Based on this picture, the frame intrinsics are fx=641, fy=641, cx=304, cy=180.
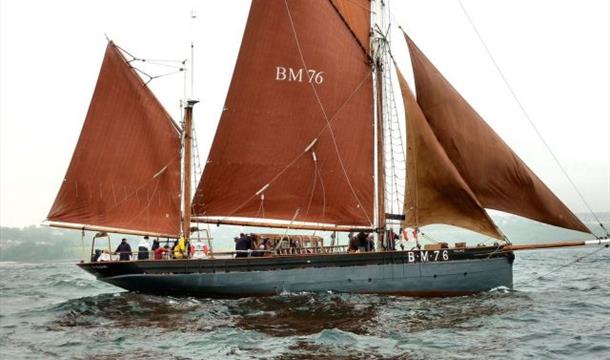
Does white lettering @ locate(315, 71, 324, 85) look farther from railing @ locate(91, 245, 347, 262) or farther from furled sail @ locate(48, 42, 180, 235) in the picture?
railing @ locate(91, 245, 347, 262)

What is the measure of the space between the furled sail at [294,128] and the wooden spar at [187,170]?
49 centimetres

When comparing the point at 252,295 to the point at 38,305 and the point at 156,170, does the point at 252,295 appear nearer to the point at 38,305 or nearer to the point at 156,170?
the point at 156,170

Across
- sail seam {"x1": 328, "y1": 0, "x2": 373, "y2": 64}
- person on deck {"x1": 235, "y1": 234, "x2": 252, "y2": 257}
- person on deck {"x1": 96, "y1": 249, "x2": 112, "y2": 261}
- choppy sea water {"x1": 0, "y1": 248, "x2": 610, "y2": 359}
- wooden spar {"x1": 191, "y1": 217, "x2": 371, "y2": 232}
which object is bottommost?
choppy sea water {"x1": 0, "y1": 248, "x2": 610, "y2": 359}

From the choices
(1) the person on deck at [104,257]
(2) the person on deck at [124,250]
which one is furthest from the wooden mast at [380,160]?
(1) the person on deck at [104,257]

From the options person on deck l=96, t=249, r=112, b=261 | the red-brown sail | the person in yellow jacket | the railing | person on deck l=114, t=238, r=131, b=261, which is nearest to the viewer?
the railing

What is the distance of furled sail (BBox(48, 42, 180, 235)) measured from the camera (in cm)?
3038

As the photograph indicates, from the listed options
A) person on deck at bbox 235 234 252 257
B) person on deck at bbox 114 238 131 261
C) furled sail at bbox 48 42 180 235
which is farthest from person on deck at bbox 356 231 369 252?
person on deck at bbox 114 238 131 261

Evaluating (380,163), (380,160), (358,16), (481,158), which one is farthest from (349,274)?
(358,16)

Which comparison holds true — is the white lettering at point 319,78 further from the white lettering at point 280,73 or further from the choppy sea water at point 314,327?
the choppy sea water at point 314,327

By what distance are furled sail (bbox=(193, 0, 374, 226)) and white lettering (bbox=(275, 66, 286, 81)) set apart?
48 mm

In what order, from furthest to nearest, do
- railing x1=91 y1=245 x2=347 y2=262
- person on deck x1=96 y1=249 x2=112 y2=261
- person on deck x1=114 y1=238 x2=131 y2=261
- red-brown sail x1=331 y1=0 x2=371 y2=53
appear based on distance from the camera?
1. red-brown sail x1=331 y1=0 x2=371 y2=53
2. person on deck x1=114 y1=238 x2=131 y2=261
3. person on deck x1=96 y1=249 x2=112 y2=261
4. railing x1=91 y1=245 x2=347 y2=262

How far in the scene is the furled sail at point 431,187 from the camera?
1109 inches

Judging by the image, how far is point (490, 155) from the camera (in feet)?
94.1

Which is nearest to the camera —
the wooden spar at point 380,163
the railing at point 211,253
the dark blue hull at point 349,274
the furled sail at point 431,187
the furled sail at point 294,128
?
the dark blue hull at point 349,274
